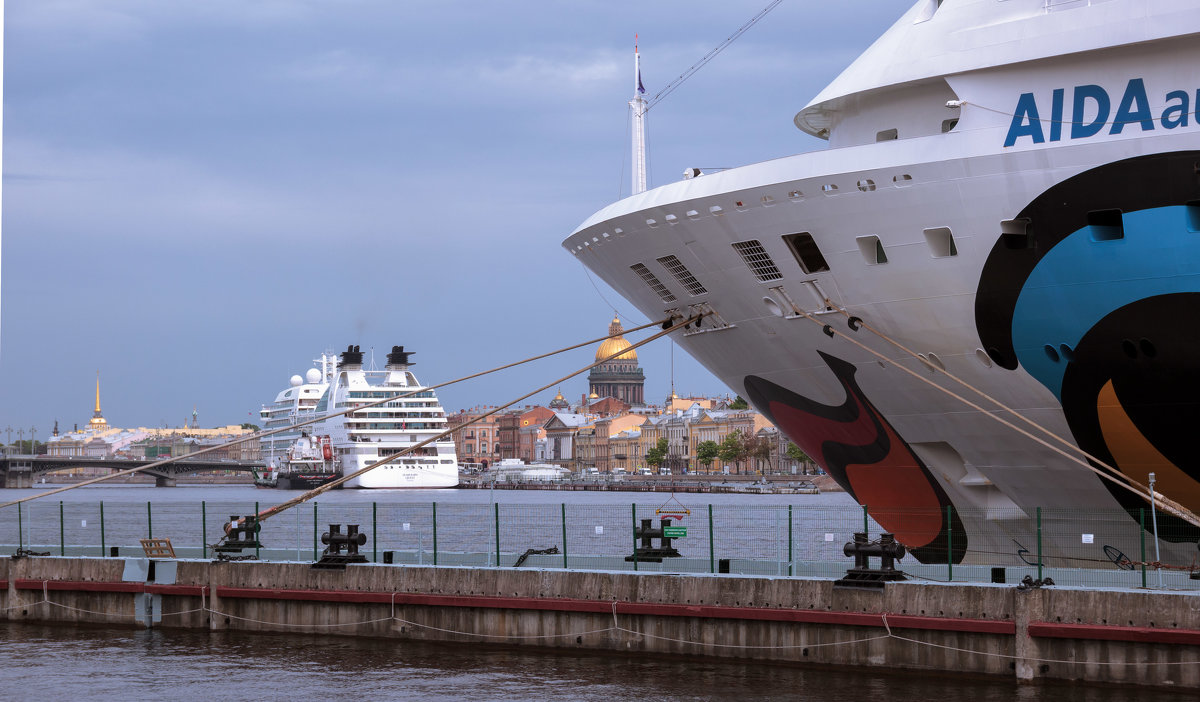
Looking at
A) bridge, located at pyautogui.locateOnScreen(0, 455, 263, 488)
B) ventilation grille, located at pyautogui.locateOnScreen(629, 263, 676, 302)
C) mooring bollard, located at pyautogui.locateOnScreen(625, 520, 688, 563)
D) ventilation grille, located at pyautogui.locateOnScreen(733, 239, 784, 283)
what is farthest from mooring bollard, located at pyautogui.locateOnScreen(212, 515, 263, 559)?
bridge, located at pyautogui.locateOnScreen(0, 455, 263, 488)

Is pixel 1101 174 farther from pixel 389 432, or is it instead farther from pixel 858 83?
pixel 389 432

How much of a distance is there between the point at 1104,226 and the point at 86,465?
157036 mm

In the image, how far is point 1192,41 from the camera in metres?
16.4

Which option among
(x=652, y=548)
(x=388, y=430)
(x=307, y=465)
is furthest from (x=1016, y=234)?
(x=307, y=465)

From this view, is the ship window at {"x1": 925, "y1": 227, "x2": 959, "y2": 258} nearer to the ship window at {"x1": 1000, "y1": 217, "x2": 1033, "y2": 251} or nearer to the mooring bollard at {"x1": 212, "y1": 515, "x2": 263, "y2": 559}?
the ship window at {"x1": 1000, "y1": 217, "x2": 1033, "y2": 251}

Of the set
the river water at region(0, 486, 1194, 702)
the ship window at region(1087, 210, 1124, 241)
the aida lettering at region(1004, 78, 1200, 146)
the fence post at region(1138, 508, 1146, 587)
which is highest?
the aida lettering at region(1004, 78, 1200, 146)

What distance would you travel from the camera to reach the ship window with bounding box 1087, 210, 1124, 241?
1689cm

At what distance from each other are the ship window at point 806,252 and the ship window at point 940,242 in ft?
5.28

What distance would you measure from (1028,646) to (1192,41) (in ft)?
23.7

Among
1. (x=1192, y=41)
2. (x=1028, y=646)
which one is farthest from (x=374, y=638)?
(x=1192, y=41)

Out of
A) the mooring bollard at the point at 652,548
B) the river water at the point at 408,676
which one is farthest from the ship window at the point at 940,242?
the mooring bollard at the point at 652,548

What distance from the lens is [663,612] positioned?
774 inches

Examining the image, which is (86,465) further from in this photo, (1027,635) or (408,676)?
(1027,635)

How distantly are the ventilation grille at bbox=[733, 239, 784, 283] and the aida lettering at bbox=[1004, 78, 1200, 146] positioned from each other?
3737mm
